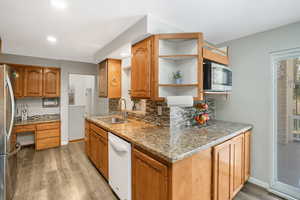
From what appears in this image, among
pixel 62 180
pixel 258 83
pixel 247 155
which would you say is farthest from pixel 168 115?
pixel 62 180

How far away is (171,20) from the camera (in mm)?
1978

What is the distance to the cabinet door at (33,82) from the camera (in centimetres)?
372

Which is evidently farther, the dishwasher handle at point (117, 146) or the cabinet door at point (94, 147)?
the cabinet door at point (94, 147)

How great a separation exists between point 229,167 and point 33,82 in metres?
4.73

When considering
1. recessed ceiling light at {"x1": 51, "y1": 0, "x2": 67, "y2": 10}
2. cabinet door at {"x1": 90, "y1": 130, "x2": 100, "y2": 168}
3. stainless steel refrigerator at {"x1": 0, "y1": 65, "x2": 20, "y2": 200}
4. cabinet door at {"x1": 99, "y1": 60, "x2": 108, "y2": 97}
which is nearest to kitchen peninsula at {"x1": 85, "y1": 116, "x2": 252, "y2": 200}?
cabinet door at {"x1": 90, "y1": 130, "x2": 100, "y2": 168}

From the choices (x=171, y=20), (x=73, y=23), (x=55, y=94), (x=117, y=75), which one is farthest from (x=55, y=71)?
(x=171, y=20)

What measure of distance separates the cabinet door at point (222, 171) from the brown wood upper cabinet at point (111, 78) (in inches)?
102

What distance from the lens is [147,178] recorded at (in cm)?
142

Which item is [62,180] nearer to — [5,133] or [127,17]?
[5,133]

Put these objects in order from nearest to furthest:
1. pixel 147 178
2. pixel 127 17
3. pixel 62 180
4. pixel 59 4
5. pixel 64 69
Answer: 1. pixel 147 178
2. pixel 59 4
3. pixel 127 17
4. pixel 62 180
5. pixel 64 69

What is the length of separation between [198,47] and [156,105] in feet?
3.44

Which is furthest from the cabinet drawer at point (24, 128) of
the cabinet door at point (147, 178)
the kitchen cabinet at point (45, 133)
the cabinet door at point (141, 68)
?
the cabinet door at point (147, 178)

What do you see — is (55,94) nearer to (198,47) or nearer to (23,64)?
(23,64)

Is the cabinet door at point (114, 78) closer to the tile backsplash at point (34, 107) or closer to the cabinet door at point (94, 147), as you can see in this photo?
the cabinet door at point (94, 147)
